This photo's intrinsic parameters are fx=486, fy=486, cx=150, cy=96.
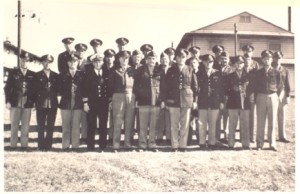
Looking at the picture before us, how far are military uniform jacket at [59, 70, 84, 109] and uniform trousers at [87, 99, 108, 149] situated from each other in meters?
0.12

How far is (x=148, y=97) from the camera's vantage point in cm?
417

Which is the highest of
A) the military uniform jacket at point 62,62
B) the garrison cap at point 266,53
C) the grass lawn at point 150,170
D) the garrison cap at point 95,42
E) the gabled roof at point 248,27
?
the gabled roof at point 248,27

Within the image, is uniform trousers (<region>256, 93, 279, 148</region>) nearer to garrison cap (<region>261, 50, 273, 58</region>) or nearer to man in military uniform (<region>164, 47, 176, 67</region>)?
garrison cap (<region>261, 50, 273, 58</region>)

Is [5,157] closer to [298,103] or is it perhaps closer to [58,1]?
[58,1]

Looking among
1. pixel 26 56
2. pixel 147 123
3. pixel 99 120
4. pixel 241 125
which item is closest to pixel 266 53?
pixel 241 125

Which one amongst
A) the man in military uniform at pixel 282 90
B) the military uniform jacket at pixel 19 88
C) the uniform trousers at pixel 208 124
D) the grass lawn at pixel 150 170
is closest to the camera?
the grass lawn at pixel 150 170

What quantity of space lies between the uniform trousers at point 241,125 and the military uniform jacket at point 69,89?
4.41 feet

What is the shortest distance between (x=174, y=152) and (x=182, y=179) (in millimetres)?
274

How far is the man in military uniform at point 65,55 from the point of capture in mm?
4117

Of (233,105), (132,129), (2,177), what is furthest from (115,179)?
(233,105)

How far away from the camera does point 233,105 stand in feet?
14.3

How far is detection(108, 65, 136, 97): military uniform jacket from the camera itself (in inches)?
162

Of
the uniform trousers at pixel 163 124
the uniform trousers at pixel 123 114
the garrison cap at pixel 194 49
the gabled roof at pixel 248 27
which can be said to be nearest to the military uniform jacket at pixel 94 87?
the uniform trousers at pixel 123 114

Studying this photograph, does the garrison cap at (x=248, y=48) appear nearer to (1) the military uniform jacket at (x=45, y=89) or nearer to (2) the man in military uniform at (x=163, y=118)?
(2) the man in military uniform at (x=163, y=118)
